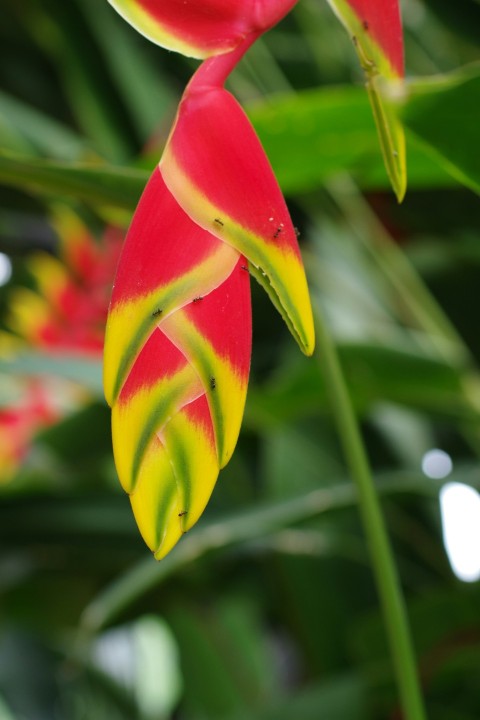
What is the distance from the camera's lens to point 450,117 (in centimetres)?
20

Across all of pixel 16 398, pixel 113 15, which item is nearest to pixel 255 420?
pixel 16 398

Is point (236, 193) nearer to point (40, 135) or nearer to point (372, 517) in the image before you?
point (372, 517)

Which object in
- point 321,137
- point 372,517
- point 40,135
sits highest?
point 40,135

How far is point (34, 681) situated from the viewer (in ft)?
2.73

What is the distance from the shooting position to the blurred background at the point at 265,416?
44 centimetres

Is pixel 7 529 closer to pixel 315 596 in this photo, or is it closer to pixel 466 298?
pixel 315 596

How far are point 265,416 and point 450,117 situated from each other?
29 centimetres

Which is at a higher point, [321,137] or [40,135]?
[40,135]

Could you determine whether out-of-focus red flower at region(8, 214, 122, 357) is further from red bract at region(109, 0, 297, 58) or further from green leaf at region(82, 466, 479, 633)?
red bract at region(109, 0, 297, 58)

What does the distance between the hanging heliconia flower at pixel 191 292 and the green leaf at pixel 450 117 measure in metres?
0.06

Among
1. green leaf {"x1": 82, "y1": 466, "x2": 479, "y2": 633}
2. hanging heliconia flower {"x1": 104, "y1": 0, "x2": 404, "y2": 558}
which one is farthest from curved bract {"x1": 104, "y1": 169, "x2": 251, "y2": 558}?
green leaf {"x1": 82, "y1": 466, "x2": 479, "y2": 633}

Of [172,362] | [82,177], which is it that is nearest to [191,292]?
[172,362]

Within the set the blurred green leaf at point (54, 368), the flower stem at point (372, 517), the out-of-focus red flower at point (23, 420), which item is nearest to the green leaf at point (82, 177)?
the flower stem at point (372, 517)

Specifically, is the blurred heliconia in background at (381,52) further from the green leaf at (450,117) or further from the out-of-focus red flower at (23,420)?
the out-of-focus red flower at (23,420)
